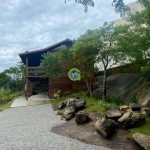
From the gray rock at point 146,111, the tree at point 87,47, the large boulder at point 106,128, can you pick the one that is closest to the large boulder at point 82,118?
the large boulder at point 106,128

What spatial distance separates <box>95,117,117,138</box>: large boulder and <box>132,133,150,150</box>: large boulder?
2.36 feet

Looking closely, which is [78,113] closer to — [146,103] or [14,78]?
[146,103]

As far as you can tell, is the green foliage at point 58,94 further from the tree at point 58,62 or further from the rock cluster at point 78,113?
the rock cluster at point 78,113

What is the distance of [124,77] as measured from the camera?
968cm

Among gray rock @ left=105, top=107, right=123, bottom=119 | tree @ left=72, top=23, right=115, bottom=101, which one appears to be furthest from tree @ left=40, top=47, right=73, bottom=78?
gray rock @ left=105, top=107, right=123, bottom=119

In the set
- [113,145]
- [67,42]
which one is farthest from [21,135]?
[67,42]

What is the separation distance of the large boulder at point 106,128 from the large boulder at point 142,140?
0.72 m

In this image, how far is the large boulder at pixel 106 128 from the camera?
16.7 ft

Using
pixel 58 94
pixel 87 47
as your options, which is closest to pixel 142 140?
pixel 87 47

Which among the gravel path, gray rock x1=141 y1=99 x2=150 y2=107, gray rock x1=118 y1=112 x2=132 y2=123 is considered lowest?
the gravel path

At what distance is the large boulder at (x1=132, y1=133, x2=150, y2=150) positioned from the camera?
4.21m

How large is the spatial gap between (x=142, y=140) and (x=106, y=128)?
107 cm

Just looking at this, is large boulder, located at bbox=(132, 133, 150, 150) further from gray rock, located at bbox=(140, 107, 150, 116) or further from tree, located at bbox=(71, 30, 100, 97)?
tree, located at bbox=(71, 30, 100, 97)

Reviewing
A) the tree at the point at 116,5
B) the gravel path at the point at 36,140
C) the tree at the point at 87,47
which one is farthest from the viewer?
the tree at the point at 87,47
